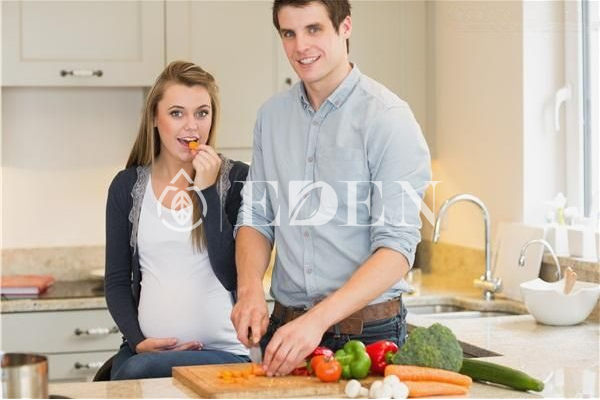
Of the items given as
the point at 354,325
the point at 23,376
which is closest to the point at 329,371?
the point at 354,325

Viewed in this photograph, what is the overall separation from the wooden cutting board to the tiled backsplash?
2.17 metres

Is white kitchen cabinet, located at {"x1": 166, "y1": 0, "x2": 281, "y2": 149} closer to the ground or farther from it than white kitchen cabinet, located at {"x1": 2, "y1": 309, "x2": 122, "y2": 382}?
farther from it

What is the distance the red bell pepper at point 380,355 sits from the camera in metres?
2.16

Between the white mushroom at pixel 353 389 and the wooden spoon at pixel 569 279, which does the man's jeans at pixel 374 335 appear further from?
the wooden spoon at pixel 569 279

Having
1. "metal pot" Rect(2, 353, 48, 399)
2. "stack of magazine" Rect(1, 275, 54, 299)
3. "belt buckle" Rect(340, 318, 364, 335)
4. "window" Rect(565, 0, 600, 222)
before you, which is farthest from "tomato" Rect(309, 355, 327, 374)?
"stack of magazine" Rect(1, 275, 54, 299)

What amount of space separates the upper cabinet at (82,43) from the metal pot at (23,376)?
2271 millimetres

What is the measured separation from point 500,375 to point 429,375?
0.51 feet

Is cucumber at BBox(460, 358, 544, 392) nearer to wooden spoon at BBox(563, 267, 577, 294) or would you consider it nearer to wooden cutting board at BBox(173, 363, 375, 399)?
wooden cutting board at BBox(173, 363, 375, 399)

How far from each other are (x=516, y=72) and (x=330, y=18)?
55.5 inches

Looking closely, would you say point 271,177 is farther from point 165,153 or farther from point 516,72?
point 516,72

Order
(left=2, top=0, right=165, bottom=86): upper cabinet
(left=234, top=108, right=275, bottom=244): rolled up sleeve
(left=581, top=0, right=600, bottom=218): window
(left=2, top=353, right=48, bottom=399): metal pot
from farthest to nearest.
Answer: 1. (left=2, top=0, right=165, bottom=86): upper cabinet
2. (left=581, top=0, right=600, bottom=218): window
3. (left=234, top=108, right=275, bottom=244): rolled up sleeve
4. (left=2, top=353, right=48, bottom=399): metal pot

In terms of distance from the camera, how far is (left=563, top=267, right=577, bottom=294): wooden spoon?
296 centimetres

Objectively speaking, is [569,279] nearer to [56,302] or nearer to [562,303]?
[562,303]

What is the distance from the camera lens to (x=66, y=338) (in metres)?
3.69
